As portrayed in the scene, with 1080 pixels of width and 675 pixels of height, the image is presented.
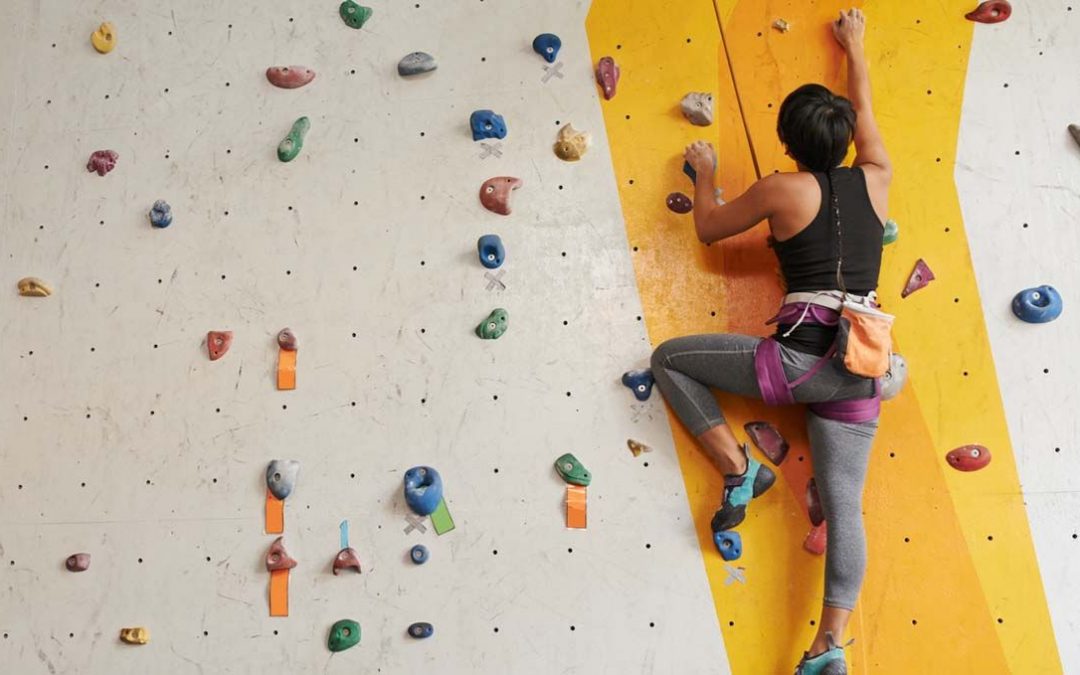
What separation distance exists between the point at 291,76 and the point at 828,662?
178 centimetres

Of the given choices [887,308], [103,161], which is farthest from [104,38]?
[887,308]

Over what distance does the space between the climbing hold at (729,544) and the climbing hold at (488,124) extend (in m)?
1.03

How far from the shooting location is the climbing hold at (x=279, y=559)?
2.03m

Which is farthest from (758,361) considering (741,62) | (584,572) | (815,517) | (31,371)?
(31,371)

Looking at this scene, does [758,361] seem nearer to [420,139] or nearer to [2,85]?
[420,139]

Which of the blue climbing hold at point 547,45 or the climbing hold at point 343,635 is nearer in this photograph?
the climbing hold at point 343,635

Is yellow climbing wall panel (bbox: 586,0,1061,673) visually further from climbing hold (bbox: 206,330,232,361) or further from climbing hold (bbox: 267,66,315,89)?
climbing hold (bbox: 206,330,232,361)

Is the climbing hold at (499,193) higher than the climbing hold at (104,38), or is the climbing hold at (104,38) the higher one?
the climbing hold at (104,38)

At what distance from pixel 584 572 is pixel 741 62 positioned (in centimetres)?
121

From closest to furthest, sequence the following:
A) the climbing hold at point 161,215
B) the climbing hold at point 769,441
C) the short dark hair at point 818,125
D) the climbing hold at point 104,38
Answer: the short dark hair at point 818,125, the climbing hold at point 769,441, the climbing hold at point 161,215, the climbing hold at point 104,38

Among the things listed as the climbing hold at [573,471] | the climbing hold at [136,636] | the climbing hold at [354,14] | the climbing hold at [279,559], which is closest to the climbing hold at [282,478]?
the climbing hold at [279,559]

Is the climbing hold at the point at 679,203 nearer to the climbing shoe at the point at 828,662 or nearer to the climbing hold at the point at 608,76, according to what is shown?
the climbing hold at the point at 608,76

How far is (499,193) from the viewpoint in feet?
6.81

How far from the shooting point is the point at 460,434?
2.04m
